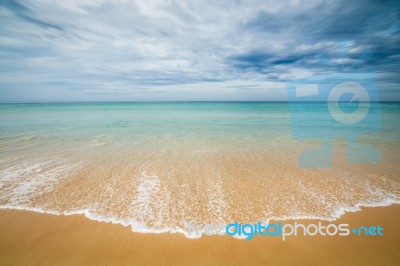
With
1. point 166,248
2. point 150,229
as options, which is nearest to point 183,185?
point 150,229

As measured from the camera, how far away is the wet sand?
2.97 m

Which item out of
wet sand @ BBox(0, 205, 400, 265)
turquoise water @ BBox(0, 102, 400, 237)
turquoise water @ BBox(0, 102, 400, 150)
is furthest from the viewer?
Answer: turquoise water @ BBox(0, 102, 400, 150)

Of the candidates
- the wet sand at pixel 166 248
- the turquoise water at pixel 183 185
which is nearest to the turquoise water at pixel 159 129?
the turquoise water at pixel 183 185

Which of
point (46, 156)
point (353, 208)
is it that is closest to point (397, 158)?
point (353, 208)

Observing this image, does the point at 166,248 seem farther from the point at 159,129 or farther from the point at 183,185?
the point at 159,129

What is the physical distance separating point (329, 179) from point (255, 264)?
4628 millimetres

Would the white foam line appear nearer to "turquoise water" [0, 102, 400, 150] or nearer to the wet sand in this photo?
the wet sand

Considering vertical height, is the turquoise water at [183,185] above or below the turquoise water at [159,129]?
below

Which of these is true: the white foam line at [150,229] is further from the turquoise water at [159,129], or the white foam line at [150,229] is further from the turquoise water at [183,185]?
the turquoise water at [159,129]

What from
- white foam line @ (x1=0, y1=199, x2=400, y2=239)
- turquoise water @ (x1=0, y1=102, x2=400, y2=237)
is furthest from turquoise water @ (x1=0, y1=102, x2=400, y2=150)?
white foam line @ (x1=0, y1=199, x2=400, y2=239)

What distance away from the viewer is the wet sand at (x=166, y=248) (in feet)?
9.75

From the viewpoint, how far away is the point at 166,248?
10.5 feet

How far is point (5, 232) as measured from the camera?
3.57m

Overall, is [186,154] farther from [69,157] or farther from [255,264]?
[255,264]
